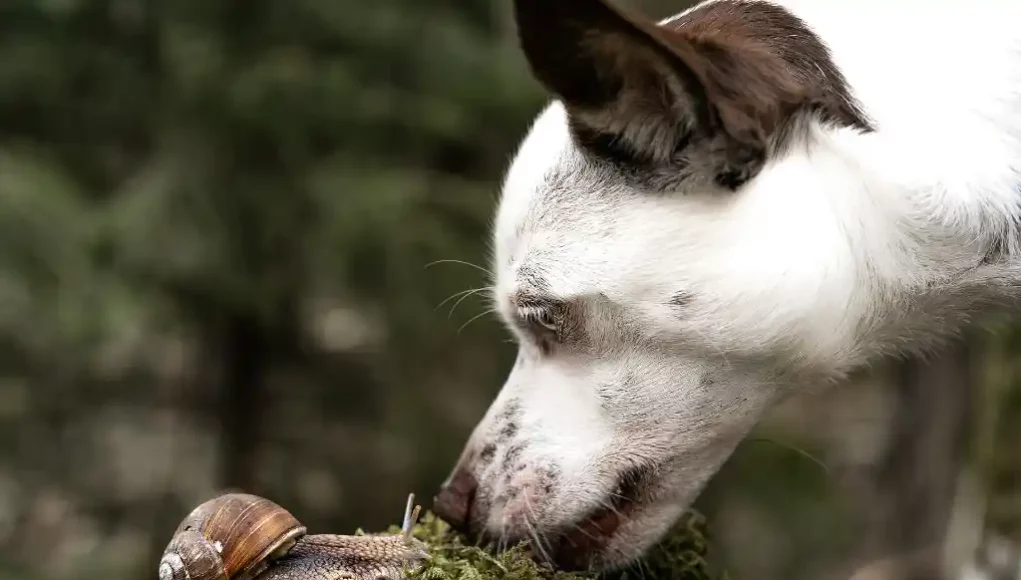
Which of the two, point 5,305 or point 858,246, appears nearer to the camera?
point 858,246

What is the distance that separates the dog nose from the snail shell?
329 millimetres

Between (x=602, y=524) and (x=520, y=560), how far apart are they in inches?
6.4

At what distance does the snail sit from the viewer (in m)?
1.06

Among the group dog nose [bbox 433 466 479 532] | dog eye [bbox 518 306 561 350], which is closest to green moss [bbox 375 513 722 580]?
dog nose [bbox 433 466 479 532]

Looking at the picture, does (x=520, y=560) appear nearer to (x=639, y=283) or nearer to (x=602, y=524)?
(x=602, y=524)

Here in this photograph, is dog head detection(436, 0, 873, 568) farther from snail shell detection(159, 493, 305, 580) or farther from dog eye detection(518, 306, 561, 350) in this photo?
snail shell detection(159, 493, 305, 580)

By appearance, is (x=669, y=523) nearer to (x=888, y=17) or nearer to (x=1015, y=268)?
(x=1015, y=268)

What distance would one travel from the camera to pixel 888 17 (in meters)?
1.39

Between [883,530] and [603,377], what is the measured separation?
4.51 m

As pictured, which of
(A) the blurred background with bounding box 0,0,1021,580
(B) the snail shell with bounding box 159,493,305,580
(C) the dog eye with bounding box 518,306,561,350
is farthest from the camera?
(A) the blurred background with bounding box 0,0,1021,580

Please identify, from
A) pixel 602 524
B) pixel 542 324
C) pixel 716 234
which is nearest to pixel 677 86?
pixel 716 234

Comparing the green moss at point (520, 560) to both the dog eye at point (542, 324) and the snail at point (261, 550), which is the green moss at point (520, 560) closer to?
the snail at point (261, 550)

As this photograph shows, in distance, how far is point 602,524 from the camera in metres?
1.37

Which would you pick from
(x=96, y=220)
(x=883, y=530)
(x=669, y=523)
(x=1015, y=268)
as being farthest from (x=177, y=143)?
(x=883, y=530)
